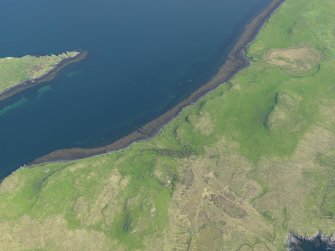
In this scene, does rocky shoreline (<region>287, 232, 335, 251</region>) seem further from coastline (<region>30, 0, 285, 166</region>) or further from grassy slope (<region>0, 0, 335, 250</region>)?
coastline (<region>30, 0, 285, 166</region>)

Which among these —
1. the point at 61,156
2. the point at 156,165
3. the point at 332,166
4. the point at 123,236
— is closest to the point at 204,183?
the point at 156,165

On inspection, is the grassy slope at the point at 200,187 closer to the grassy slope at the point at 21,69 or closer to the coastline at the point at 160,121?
the coastline at the point at 160,121

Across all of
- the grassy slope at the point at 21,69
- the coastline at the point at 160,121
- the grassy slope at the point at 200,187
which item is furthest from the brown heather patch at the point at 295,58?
the grassy slope at the point at 21,69

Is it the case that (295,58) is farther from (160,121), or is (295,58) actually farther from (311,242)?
(311,242)

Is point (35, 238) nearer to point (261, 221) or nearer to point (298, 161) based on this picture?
point (261, 221)

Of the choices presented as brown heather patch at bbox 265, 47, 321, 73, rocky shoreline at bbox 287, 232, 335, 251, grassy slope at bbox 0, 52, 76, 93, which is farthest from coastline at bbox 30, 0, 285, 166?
rocky shoreline at bbox 287, 232, 335, 251
